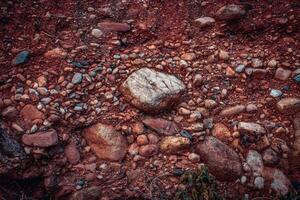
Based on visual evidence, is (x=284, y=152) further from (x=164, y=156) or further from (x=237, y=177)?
(x=164, y=156)

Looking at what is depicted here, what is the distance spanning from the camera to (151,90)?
2.58 meters

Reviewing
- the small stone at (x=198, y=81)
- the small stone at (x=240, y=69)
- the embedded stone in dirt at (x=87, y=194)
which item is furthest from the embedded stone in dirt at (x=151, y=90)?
the embedded stone in dirt at (x=87, y=194)

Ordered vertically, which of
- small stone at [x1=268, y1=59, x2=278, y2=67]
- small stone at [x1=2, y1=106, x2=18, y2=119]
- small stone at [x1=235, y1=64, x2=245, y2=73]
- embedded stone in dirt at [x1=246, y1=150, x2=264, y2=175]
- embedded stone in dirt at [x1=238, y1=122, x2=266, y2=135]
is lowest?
embedded stone in dirt at [x1=246, y1=150, x2=264, y2=175]

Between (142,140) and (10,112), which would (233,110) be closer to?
(142,140)

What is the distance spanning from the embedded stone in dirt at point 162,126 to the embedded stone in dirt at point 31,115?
0.85 metres

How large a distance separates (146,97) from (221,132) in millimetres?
688

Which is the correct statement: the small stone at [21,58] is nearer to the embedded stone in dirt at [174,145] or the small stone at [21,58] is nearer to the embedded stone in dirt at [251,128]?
the embedded stone in dirt at [174,145]

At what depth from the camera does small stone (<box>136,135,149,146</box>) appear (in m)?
2.50

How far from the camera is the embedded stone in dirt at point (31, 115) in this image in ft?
8.09

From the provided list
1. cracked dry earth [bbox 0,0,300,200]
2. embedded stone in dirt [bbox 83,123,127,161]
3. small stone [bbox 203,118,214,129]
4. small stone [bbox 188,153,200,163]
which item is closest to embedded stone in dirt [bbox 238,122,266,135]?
cracked dry earth [bbox 0,0,300,200]

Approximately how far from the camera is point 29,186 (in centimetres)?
235

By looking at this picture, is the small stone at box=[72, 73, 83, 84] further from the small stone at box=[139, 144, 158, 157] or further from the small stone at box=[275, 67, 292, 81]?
the small stone at box=[275, 67, 292, 81]

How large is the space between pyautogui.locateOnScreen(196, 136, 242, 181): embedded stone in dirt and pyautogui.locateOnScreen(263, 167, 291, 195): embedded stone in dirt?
231mm

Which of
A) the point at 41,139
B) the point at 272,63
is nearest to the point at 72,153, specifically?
the point at 41,139
